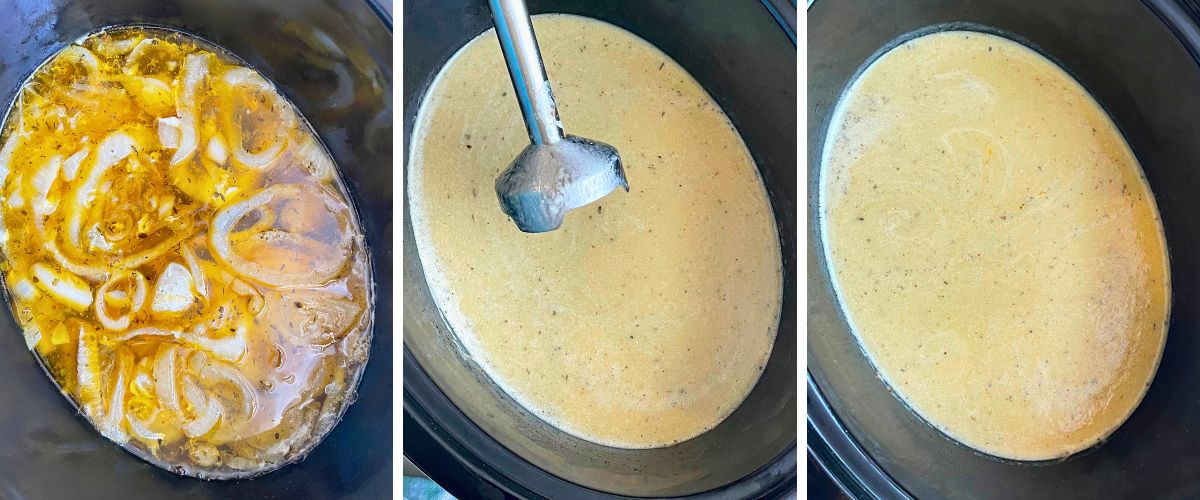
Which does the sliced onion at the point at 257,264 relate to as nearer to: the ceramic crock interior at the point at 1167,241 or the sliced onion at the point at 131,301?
the sliced onion at the point at 131,301

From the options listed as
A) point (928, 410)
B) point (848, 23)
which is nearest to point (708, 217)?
point (848, 23)

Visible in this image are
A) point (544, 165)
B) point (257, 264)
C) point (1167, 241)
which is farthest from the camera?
point (1167, 241)

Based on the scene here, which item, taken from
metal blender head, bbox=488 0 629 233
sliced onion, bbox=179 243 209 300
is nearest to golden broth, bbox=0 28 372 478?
sliced onion, bbox=179 243 209 300

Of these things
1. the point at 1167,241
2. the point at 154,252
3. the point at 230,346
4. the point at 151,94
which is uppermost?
the point at 1167,241

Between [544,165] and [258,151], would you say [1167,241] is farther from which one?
[258,151]

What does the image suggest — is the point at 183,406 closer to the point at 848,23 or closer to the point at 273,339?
the point at 273,339

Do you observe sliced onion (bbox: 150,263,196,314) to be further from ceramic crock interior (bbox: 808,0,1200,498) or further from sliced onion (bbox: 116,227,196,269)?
ceramic crock interior (bbox: 808,0,1200,498)

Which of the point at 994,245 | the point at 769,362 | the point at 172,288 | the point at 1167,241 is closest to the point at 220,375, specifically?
the point at 172,288
